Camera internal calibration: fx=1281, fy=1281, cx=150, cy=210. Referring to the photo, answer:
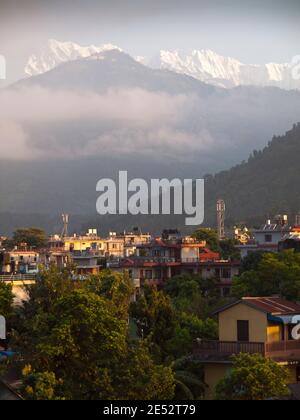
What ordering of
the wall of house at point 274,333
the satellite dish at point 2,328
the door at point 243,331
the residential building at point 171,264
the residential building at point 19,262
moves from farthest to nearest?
the residential building at point 171,264 → the residential building at point 19,262 → the satellite dish at point 2,328 → the door at point 243,331 → the wall of house at point 274,333

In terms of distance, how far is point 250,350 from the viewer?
88.4ft

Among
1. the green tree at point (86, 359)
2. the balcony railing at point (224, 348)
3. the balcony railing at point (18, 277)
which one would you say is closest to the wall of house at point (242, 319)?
the balcony railing at point (224, 348)

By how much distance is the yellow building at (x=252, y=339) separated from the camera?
2697 centimetres

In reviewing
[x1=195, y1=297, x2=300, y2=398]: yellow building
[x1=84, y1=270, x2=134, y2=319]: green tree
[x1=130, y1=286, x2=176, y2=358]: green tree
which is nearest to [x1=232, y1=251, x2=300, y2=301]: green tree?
Answer: [x1=130, y1=286, x2=176, y2=358]: green tree

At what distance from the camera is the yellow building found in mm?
26969

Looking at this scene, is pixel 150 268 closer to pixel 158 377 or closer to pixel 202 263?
pixel 202 263

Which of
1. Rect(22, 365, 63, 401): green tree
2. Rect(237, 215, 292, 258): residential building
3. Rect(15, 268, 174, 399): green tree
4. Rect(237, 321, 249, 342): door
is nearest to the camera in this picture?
Rect(22, 365, 63, 401): green tree

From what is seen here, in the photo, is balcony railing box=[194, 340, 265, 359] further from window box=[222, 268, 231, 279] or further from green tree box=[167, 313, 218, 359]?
window box=[222, 268, 231, 279]

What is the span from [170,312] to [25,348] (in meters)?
7.02

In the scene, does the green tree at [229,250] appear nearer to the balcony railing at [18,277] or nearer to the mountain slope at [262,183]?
the balcony railing at [18,277]

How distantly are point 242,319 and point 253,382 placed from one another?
394 cm

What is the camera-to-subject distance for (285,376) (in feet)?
81.4

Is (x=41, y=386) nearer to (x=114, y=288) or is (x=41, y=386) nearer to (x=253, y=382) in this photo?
(x=253, y=382)
